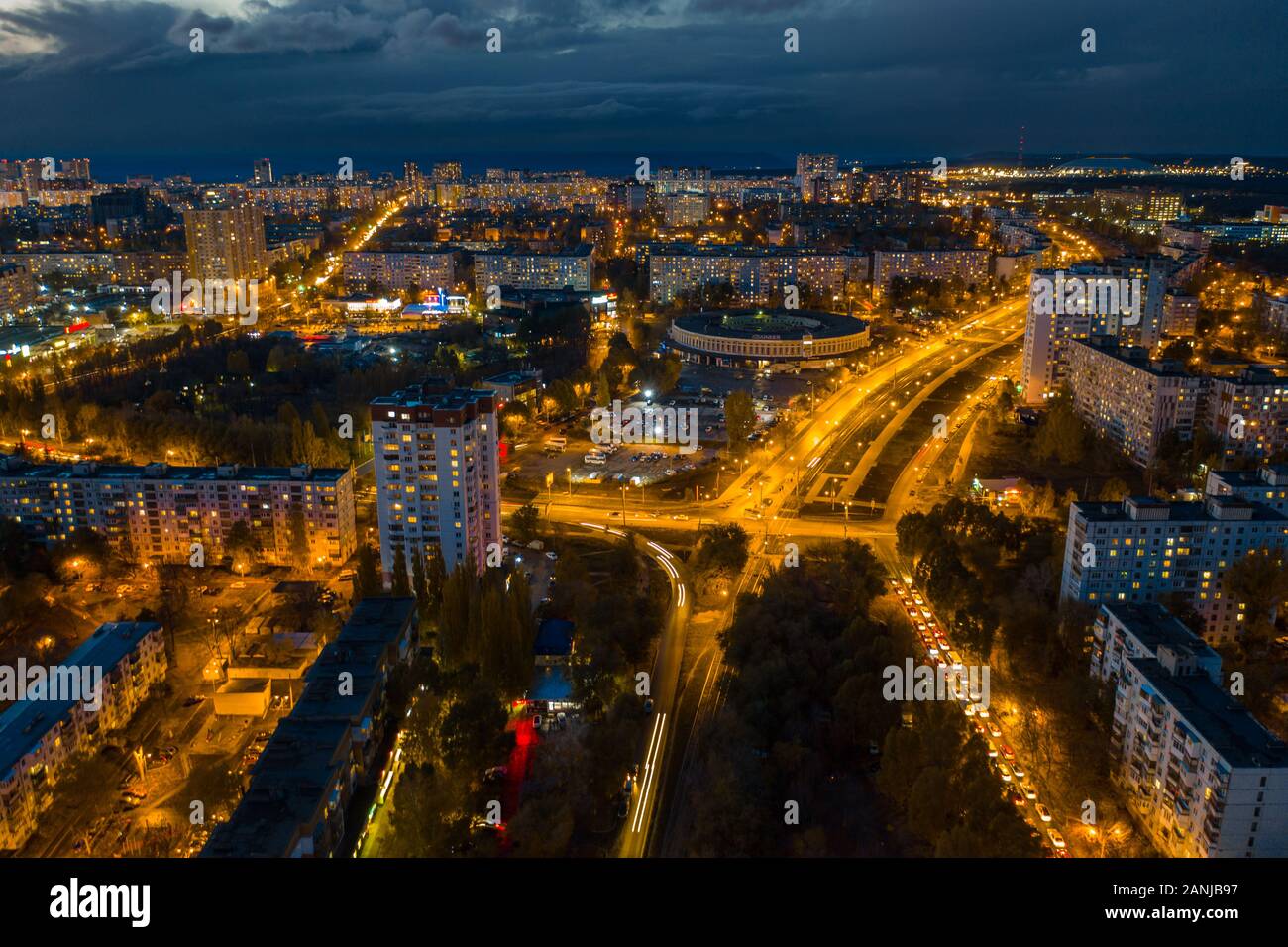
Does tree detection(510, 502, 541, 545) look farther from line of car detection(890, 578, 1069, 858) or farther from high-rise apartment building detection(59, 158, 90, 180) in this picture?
high-rise apartment building detection(59, 158, 90, 180)

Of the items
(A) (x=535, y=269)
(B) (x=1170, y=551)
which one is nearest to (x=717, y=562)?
(B) (x=1170, y=551)

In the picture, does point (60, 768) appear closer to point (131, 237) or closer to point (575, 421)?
point (575, 421)

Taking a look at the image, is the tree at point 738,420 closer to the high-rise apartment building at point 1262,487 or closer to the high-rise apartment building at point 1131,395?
the high-rise apartment building at point 1131,395

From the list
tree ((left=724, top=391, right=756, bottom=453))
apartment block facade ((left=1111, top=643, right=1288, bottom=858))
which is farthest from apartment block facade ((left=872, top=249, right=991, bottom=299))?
apartment block facade ((left=1111, top=643, right=1288, bottom=858))

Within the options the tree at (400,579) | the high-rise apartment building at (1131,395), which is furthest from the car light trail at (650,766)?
the high-rise apartment building at (1131,395)
